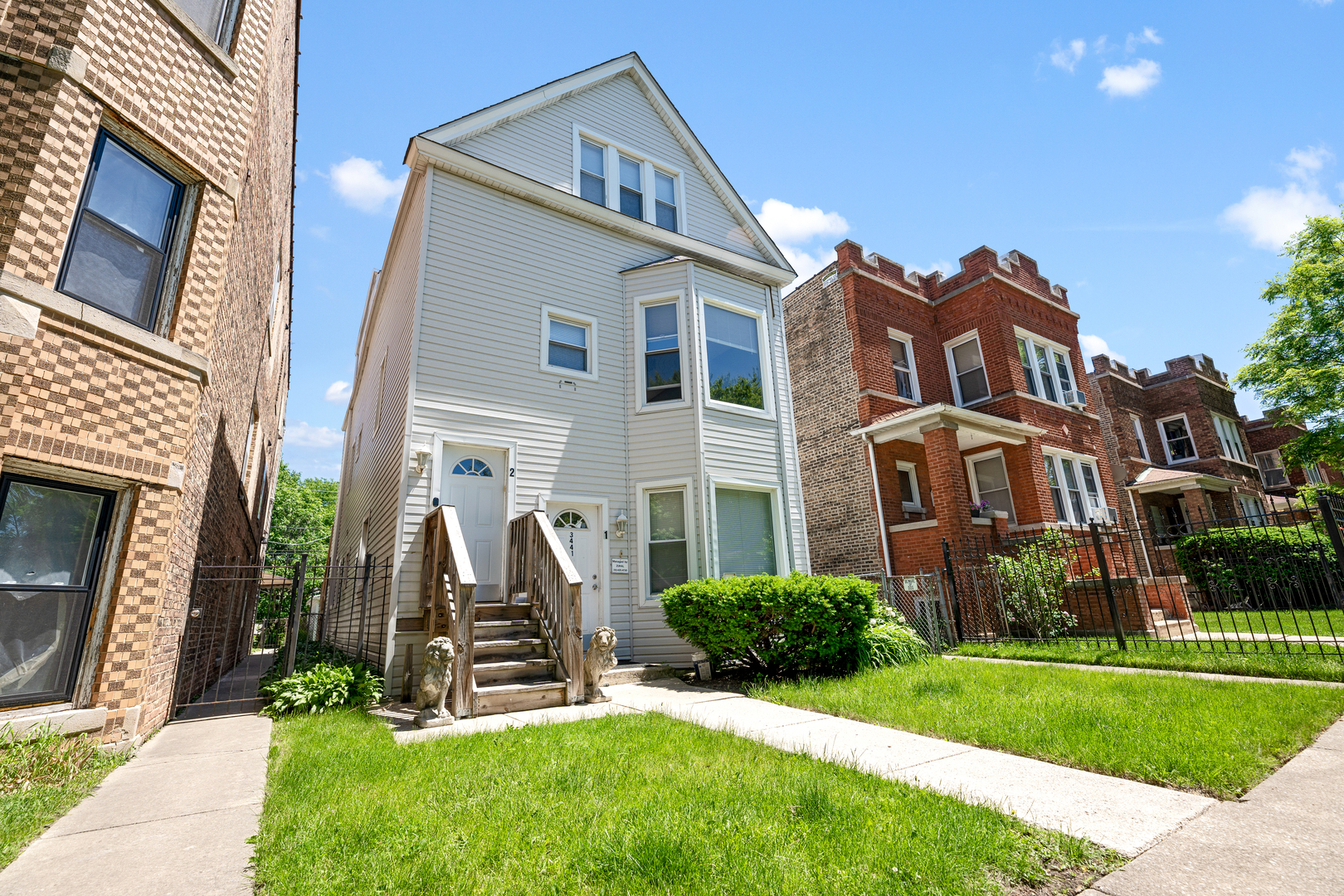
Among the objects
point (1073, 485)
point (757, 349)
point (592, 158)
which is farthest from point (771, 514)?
point (1073, 485)

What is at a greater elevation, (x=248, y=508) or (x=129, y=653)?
(x=248, y=508)

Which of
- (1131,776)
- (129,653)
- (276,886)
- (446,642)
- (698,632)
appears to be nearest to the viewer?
(276,886)

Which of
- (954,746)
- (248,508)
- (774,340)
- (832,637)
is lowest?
(954,746)

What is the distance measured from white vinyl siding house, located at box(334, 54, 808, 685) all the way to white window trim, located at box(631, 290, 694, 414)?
0.11ft

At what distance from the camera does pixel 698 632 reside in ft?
26.3

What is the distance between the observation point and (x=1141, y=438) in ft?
74.0

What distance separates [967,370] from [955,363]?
432 millimetres

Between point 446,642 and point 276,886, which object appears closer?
point 276,886

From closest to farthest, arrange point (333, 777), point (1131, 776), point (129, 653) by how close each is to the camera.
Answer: point (1131, 776) → point (333, 777) → point (129, 653)

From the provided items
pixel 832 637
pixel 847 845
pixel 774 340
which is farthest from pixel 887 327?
pixel 847 845

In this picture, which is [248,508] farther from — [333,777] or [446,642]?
[333,777]

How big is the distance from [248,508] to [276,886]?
1389 centimetres

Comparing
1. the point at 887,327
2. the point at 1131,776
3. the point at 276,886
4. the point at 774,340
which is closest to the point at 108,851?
the point at 276,886

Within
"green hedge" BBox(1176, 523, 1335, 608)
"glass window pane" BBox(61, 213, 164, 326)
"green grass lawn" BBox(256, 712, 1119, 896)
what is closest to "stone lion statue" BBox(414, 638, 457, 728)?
"green grass lawn" BBox(256, 712, 1119, 896)
